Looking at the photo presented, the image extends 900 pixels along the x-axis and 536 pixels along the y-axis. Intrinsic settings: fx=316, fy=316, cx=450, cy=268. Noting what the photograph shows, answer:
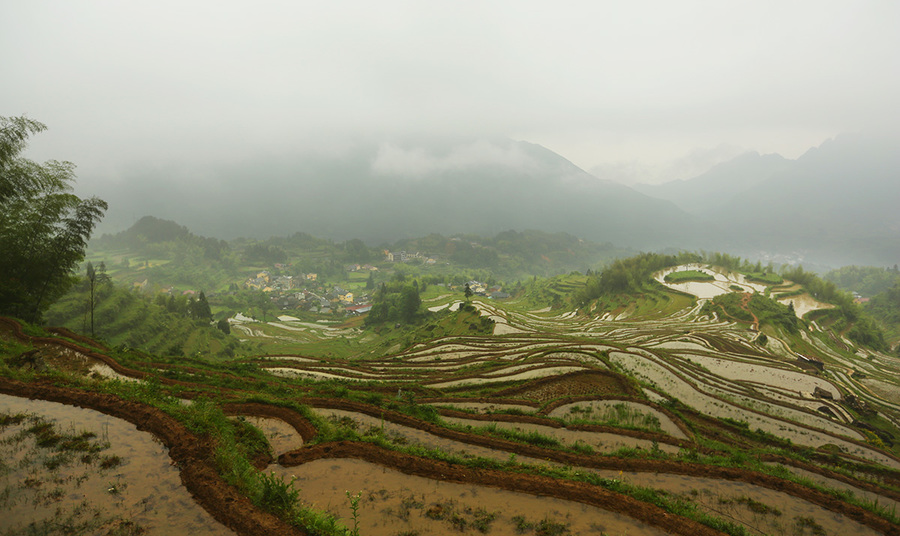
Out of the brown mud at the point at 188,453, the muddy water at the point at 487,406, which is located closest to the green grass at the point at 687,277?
the muddy water at the point at 487,406

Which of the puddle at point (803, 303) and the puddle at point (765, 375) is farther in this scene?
the puddle at point (803, 303)

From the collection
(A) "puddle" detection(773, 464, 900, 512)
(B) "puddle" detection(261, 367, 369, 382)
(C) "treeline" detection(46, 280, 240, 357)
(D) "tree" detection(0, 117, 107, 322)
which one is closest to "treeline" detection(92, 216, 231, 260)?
(C) "treeline" detection(46, 280, 240, 357)

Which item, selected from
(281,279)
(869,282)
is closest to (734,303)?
(281,279)

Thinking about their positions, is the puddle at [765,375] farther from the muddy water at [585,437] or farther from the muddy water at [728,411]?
the muddy water at [585,437]

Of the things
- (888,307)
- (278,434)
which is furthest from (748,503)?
(888,307)

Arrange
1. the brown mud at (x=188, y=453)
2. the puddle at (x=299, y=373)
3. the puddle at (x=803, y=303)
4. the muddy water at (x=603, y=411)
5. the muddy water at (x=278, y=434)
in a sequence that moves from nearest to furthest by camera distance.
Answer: the brown mud at (x=188, y=453)
the muddy water at (x=278, y=434)
the muddy water at (x=603, y=411)
the puddle at (x=299, y=373)
the puddle at (x=803, y=303)

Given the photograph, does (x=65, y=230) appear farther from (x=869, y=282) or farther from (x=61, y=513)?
(x=869, y=282)
